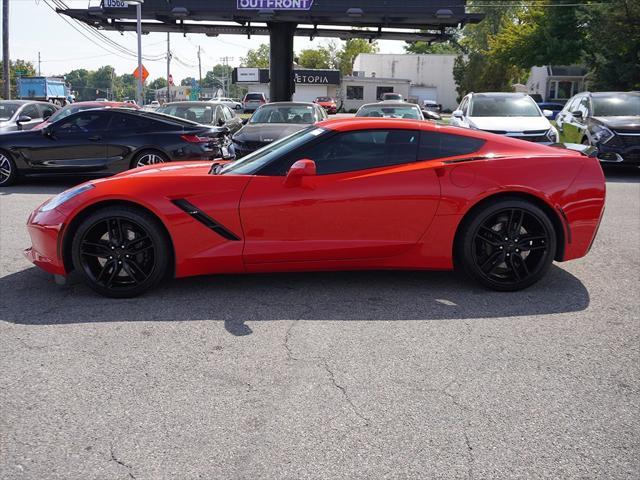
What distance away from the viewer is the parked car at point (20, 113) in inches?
564

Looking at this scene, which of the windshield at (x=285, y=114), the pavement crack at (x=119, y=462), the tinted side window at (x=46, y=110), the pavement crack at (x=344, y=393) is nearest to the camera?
the pavement crack at (x=119, y=462)

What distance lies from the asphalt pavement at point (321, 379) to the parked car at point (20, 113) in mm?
10231

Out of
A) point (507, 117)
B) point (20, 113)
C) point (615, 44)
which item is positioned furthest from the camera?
point (615, 44)

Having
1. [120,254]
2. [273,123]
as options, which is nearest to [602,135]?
[273,123]

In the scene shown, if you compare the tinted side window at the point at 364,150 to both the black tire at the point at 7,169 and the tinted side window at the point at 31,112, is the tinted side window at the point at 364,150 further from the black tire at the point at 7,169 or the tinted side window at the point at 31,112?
the tinted side window at the point at 31,112

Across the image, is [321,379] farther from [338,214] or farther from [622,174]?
[622,174]

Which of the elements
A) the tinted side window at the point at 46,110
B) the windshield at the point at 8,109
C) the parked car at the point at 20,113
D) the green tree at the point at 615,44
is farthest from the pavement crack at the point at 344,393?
the green tree at the point at 615,44

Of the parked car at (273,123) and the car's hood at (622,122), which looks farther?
the car's hood at (622,122)

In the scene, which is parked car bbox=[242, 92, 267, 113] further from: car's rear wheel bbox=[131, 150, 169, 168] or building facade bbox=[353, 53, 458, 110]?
car's rear wheel bbox=[131, 150, 169, 168]

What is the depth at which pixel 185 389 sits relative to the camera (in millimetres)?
3385

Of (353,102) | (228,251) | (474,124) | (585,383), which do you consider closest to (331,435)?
(585,383)

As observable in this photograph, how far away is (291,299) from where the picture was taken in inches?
192

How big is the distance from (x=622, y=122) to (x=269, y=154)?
1022cm

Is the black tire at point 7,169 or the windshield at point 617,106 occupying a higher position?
the windshield at point 617,106
